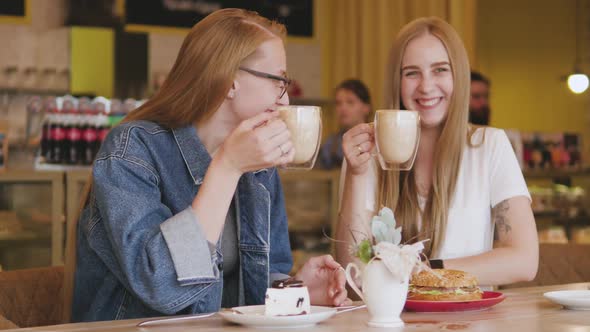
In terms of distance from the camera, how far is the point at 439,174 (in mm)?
2543

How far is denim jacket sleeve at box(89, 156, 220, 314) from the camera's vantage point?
179cm

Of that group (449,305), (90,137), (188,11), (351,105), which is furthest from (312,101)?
(449,305)

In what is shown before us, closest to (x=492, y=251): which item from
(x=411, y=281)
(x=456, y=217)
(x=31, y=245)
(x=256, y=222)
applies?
(x=456, y=217)

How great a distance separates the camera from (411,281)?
1979 mm

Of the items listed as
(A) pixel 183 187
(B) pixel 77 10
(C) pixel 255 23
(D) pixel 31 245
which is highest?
(B) pixel 77 10

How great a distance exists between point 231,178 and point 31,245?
2.26 metres

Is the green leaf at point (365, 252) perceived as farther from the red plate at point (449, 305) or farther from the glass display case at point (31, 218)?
the glass display case at point (31, 218)

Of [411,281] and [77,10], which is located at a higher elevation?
[77,10]

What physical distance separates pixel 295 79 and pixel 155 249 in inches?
263

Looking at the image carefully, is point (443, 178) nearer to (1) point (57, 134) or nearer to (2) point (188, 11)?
(1) point (57, 134)

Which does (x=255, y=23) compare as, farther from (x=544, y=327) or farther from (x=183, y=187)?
(x=544, y=327)

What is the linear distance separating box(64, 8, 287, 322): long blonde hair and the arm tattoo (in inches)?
33.1

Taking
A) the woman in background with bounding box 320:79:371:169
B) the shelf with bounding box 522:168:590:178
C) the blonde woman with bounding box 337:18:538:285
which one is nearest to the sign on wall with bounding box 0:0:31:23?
the woman in background with bounding box 320:79:371:169

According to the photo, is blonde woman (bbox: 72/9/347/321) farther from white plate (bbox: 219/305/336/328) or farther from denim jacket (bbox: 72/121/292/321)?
white plate (bbox: 219/305/336/328)
